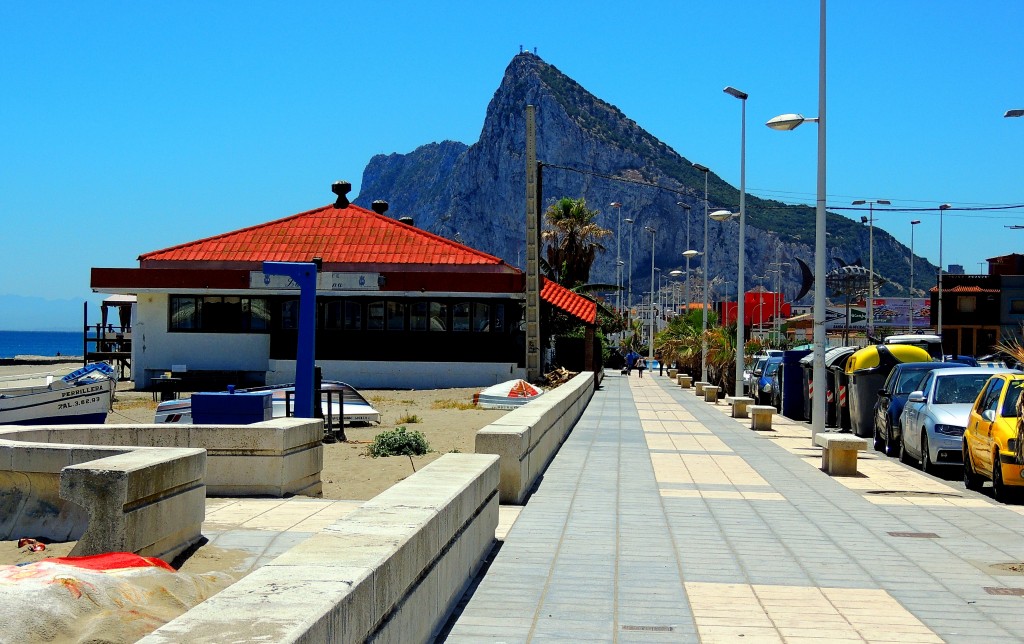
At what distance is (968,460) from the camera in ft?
46.5

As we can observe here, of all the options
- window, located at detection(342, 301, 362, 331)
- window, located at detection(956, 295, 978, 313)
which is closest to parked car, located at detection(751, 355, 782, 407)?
window, located at detection(342, 301, 362, 331)

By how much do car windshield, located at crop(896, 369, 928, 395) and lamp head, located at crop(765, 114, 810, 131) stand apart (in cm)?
511

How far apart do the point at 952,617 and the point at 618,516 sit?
14.2 ft

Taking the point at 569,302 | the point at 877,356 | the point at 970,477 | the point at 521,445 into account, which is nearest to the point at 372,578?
the point at 521,445

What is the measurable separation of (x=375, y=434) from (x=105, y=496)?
14.5m

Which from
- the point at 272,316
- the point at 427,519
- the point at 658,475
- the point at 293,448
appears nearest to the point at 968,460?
the point at 658,475

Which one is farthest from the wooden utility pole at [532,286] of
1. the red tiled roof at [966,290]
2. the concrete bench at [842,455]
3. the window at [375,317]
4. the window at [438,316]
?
the red tiled roof at [966,290]

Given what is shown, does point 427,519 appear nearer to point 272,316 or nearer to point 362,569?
point 362,569

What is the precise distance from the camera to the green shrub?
56.3 feet

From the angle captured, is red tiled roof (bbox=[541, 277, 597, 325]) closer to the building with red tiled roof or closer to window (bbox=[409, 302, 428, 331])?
the building with red tiled roof

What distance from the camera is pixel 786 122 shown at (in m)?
21.0

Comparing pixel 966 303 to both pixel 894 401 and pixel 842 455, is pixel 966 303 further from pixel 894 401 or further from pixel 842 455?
pixel 842 455

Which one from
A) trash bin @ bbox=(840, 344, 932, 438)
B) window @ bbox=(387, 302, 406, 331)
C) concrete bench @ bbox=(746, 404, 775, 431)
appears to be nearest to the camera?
trash bin @ bbox=(840, 344, 932, 438)

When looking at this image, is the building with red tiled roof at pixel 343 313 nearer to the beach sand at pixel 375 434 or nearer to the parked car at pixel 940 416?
the beach sand at pixel 375 434
